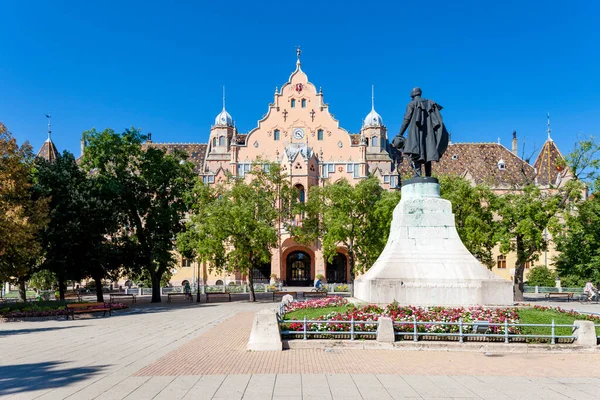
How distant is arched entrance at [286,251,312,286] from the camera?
191 feet

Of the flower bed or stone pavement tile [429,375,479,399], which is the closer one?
stone pavement tile [429,375,479,399]

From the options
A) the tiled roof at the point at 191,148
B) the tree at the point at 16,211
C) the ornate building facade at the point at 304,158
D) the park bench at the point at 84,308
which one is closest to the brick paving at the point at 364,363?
the park bench at the point at 84,308

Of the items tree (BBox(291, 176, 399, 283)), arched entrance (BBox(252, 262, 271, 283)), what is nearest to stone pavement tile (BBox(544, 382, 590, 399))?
tree (BBox(291, 176, 399, 283))

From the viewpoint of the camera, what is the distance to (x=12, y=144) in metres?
23.8

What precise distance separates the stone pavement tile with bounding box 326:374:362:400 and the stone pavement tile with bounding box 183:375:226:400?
196 cm

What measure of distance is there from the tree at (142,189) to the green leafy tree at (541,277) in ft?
108

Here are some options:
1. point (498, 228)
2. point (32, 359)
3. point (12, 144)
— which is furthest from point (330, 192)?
point (32, 359)

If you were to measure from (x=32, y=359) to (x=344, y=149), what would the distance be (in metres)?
49.7

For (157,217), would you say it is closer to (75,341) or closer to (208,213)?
(208,213)

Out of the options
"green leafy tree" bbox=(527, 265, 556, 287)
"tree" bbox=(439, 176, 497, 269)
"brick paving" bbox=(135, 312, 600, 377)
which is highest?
"tree" bbox=(439, 176, 497, 269)

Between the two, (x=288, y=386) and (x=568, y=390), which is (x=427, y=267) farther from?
(x=288, y=386)

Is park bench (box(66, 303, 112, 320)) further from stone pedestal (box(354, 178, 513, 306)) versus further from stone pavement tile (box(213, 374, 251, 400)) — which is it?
stone pavement tile (box(213, 374, 251, 400))

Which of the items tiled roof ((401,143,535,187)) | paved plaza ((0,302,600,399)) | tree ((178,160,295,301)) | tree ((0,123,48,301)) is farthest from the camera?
tiled roof ((401,143,535,187))

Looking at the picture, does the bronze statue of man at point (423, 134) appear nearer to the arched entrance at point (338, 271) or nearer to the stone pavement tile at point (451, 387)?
the stone pavement tile at point (451, 387)
